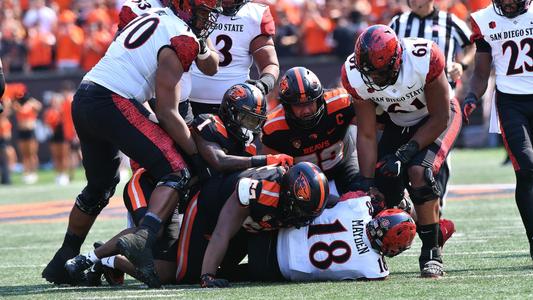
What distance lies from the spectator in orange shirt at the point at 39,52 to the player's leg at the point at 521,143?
12.7 m

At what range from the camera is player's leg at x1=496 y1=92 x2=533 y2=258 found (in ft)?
19.5

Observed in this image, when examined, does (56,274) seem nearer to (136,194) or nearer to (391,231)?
(136,194)

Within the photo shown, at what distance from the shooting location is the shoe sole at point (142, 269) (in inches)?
207

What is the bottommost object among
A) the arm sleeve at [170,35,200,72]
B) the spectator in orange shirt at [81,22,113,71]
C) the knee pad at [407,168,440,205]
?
the spectator in orange shirt at [81,22,113,71]

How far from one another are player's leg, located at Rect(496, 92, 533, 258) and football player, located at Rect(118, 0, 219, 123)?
1.74m

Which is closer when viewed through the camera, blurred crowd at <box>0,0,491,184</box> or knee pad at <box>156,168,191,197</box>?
knee pad at <box>156,168,191,197</box>

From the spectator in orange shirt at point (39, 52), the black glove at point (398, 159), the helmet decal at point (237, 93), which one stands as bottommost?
the spectator in orange shirt at point (39, 52)

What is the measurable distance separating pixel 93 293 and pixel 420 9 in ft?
11.7

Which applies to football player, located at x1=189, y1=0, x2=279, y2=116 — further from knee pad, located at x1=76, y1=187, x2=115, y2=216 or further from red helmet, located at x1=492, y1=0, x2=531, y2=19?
red helmet, located at x1=492, y1=0, x2=531, y2=19

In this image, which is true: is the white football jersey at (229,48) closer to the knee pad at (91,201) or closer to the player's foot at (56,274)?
the knee pad at (91,201)

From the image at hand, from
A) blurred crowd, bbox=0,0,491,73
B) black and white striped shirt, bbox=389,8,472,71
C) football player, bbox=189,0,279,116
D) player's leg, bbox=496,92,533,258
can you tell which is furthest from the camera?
blurred crowd, bbox=0,0,491,73

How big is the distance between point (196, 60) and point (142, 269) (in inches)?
53.5

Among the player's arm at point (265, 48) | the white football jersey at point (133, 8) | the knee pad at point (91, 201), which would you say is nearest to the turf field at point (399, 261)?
the knee pad at point (91, 201)

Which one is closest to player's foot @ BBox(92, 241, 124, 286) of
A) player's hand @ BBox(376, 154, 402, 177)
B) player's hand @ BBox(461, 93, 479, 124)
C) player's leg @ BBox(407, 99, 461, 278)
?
player's hand @ BBox(376, 154, 402, 177)
